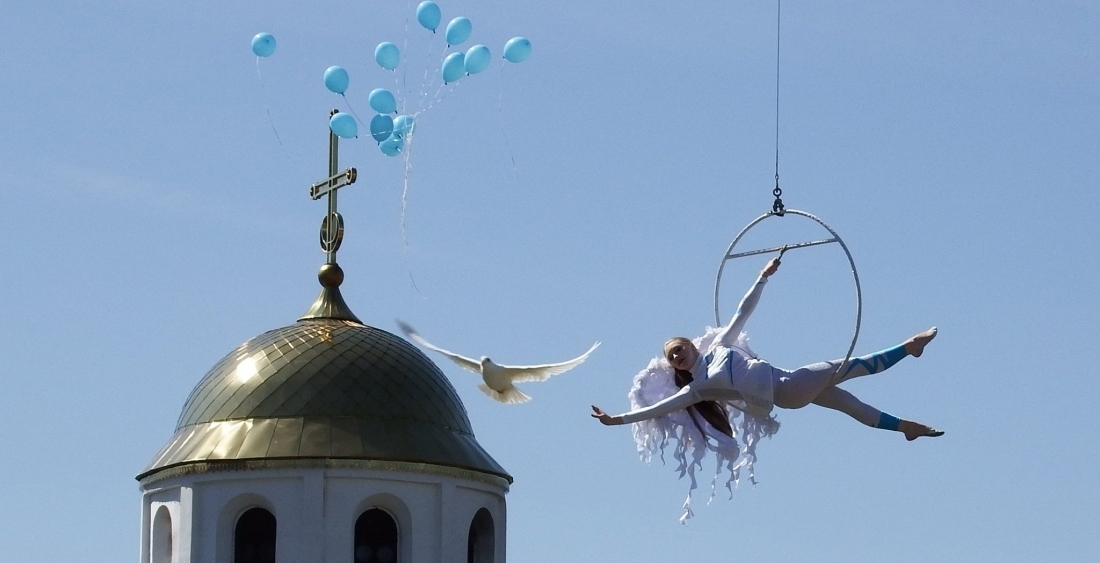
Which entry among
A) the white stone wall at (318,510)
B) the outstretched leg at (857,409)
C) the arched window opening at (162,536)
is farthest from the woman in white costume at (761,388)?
the arched window opening at (162,536)

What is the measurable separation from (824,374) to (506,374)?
20.1ft

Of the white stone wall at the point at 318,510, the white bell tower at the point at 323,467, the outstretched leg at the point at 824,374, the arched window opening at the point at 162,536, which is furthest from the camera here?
the arched window opening at the point at 162,536

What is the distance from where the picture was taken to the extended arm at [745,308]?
84.5ft

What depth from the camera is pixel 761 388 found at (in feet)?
82.1

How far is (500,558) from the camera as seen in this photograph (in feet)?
115

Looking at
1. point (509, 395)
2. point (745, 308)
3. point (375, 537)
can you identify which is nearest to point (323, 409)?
point (375, 537)

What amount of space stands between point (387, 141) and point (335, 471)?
4.12 meters

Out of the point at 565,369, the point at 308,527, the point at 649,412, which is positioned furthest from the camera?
the point at 308,527

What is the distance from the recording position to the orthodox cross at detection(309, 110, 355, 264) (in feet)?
122

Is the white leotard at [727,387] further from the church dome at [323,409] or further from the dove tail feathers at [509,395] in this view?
the church dome at [323,409]

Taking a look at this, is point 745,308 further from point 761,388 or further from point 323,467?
point 323,467

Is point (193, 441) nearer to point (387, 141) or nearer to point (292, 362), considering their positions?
point (292, 362)

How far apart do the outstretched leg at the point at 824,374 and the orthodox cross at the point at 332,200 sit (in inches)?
521

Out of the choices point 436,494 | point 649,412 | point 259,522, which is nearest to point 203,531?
point 259,522
